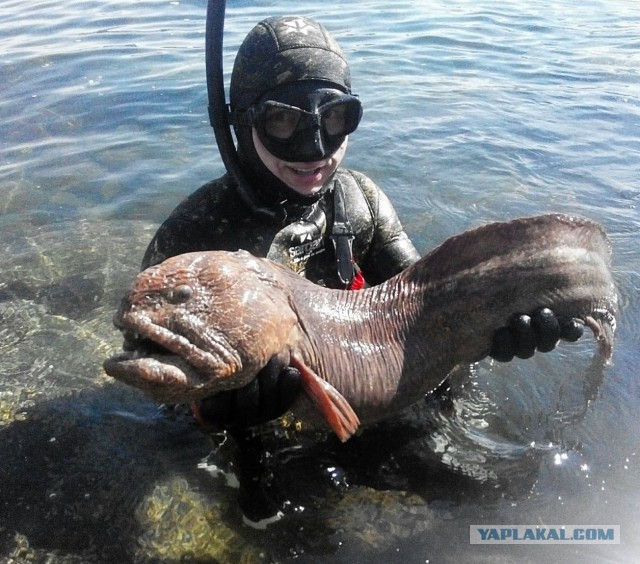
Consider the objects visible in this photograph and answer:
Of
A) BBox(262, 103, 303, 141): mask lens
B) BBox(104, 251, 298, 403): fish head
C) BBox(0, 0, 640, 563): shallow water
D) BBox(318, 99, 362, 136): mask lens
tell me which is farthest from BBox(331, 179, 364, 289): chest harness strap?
BBox(104, 251, 298, 403): fish head

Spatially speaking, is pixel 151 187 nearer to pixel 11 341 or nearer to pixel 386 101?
pixel 11 341

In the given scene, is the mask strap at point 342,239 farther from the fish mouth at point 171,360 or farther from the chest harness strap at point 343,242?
the fish mouth at point 171,360

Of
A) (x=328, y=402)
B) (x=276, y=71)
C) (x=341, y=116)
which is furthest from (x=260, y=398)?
(x=276, y=71)

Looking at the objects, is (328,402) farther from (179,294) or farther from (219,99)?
(219,99)

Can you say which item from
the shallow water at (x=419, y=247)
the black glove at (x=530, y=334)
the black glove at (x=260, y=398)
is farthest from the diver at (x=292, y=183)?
the black glove at (x=260, y=398)

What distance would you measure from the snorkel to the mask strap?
0.49 m

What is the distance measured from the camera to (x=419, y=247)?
6645 mm

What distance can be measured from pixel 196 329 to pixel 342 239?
6.16 ft

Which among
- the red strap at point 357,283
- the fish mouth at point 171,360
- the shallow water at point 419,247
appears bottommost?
the shallow water at point 419,247

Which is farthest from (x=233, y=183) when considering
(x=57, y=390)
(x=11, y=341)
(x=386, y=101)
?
(x=386, y=101)

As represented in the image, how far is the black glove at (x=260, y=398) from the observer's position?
9.74ft

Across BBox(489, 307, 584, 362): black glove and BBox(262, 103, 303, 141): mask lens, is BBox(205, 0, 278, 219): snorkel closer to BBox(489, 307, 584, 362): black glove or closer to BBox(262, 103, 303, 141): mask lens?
BBox(262, 103, 303, 141): mask lens

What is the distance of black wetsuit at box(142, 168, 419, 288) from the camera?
412 centimetres

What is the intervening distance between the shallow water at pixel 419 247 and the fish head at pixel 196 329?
1.23m
